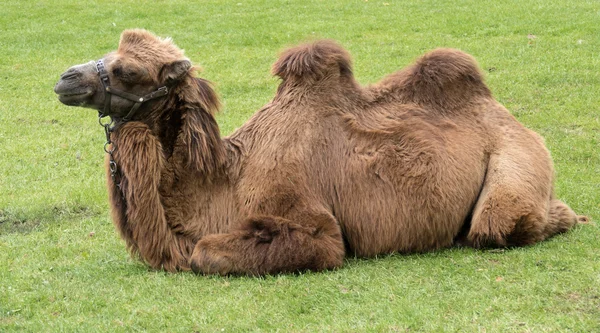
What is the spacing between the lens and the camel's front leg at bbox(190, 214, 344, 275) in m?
6.51

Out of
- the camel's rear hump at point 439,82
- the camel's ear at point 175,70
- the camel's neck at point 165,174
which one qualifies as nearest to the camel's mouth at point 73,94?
the camel's neck at point 165,174

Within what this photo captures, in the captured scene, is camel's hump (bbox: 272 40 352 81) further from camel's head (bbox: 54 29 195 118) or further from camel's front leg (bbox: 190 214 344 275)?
camel's front leg (bbox: 190 214 344 275)

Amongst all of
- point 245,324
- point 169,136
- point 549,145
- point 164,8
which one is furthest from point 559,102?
point 164,8

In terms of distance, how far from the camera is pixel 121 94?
670cm

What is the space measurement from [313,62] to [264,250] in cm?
163

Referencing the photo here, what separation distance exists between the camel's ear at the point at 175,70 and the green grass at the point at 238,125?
1465mm

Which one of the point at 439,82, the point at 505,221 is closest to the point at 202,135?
the point at 439,82

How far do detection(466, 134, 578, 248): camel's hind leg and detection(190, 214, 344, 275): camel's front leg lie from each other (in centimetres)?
130

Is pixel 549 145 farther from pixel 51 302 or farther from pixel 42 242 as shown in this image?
pixel 51 302

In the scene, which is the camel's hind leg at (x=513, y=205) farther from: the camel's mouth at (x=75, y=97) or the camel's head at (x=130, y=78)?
the camel's mouth at (x=75, y=97)

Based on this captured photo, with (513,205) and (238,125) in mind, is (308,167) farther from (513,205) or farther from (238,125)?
(238,125)

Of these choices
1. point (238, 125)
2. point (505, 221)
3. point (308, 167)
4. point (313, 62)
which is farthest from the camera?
point (238, 125)

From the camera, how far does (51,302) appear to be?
244 inches

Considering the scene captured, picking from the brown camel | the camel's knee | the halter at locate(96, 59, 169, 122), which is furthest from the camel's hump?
the camel's knee
